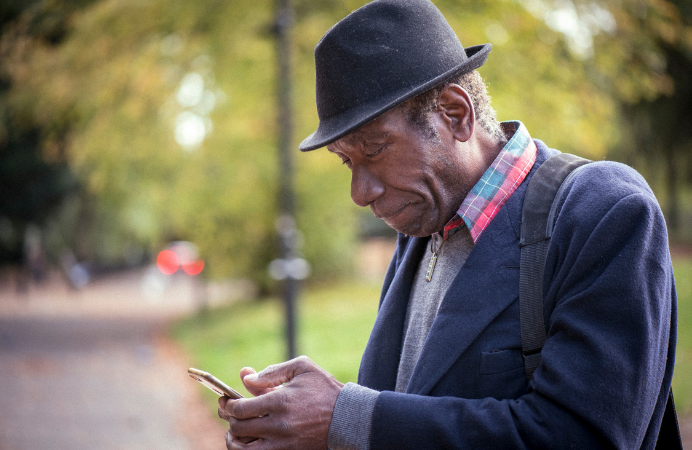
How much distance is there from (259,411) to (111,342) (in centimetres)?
1114

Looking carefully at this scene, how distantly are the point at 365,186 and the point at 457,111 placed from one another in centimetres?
31

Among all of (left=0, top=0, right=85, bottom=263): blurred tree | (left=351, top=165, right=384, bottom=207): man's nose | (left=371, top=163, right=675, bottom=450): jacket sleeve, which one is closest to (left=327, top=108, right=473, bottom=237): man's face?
(left=351, top=165, right=384, bottom=207): man's nose

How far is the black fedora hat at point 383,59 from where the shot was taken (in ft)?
5.13

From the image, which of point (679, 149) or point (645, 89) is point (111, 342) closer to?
point (645, 89)

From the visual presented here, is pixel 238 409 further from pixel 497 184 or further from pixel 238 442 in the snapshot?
pixel 497 184

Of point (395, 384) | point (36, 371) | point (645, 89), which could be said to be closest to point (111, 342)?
point (36, 371)

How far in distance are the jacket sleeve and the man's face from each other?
348mm

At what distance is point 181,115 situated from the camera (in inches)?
378

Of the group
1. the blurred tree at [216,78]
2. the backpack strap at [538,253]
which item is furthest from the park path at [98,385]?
the backpack strap at [538,253]

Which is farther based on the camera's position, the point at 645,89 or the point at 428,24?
the point at 645,89

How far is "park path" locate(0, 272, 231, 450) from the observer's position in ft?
20.3

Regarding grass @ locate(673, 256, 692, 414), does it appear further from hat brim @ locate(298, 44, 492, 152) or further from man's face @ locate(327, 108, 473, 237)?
hat brim @ locate(298, 44, 492, 152)

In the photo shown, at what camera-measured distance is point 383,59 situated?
5.15 feet

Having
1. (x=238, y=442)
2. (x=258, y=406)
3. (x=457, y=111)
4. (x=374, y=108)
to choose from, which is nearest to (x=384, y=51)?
(x=374, y=108)
